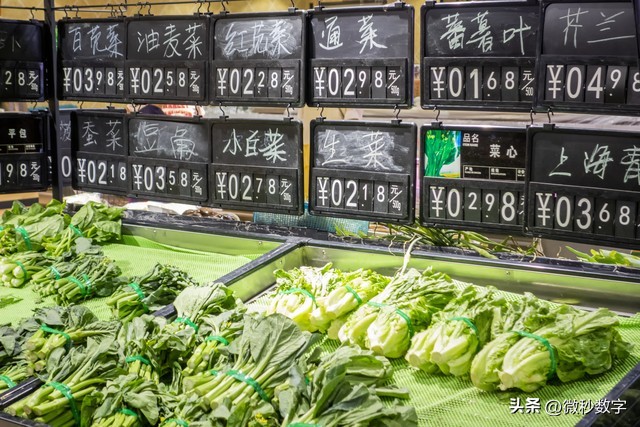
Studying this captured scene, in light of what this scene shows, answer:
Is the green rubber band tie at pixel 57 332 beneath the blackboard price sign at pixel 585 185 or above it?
beneath

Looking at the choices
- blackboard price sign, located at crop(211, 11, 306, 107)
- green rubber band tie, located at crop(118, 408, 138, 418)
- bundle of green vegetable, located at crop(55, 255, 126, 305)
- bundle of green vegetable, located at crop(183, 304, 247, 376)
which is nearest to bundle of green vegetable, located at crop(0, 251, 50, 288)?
bundle of green vegetable, located at crop(55, 255, 126, 305)

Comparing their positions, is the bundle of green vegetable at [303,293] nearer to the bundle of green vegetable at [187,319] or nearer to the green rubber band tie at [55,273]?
the bundle of green vegetable at [187,319]

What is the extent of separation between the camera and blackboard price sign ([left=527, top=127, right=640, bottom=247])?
9.34 ft

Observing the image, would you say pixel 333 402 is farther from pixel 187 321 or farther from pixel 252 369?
pixel 187 321

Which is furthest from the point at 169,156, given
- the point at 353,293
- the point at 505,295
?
the point at 505,295

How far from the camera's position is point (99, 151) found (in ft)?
13.9

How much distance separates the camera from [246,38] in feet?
11.9

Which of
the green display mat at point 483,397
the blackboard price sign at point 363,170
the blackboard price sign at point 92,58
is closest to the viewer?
the green display mat at point 483,397

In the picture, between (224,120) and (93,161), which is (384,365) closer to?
(224,120)

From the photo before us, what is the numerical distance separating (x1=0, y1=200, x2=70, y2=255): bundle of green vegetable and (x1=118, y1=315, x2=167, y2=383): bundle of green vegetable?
1.56 metres

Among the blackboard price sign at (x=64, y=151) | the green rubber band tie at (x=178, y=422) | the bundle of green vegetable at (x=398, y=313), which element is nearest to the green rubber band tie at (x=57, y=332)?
the green rubber band tie at (x=178, y=422)

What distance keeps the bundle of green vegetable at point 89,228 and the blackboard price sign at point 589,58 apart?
98.6 inches

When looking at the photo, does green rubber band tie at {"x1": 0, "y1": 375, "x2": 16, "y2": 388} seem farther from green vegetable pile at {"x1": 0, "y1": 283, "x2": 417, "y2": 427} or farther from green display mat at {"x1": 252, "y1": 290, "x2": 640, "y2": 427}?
green display mat at {"x1": 252, "y1": 290, "x2": 640, "y2": 427}

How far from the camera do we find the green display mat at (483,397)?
2.13 m
